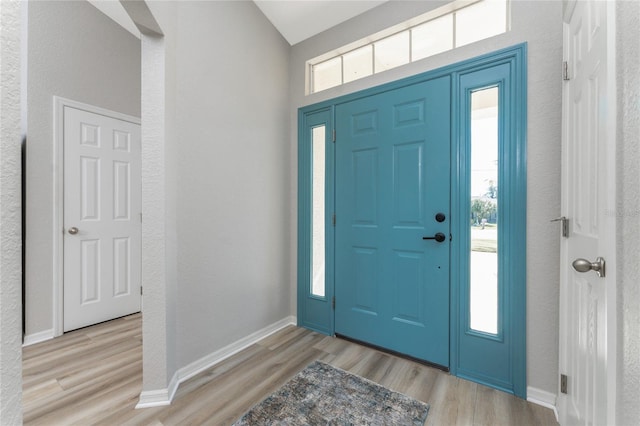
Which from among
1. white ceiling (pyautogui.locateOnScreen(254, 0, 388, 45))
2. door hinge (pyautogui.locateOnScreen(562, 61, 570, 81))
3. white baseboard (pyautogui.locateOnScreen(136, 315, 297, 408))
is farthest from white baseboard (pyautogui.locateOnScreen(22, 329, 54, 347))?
door hinge (pyautogui.locateOnScreen(562, 61, 570, 81))

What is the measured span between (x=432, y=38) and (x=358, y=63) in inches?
25.0

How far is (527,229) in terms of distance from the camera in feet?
5.51

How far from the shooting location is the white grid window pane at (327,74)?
260 centimetres

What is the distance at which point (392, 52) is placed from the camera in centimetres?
226

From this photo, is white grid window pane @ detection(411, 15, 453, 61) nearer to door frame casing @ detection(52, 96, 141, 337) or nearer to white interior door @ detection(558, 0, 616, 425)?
white interior door @ detection(558, 0, 616, 425)

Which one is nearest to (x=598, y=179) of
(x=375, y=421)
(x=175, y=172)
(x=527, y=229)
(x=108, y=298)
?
(x=527, y=229)

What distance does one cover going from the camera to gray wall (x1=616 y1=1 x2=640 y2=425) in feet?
2.19

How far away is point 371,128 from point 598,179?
1557 mm

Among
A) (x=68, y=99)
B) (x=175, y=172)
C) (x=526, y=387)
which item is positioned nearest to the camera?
(x=526, y=387)

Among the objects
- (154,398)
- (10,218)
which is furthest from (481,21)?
(154,398)

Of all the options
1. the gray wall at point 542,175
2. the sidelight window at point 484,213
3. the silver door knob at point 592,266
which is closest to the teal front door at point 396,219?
the sidelight window at point 484,213

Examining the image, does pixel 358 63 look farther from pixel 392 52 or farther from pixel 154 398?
pixel 154 398

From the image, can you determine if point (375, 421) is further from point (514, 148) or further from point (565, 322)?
point (514, 148)

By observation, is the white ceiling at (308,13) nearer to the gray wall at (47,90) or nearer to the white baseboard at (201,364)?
the gray wall at (47,90)
